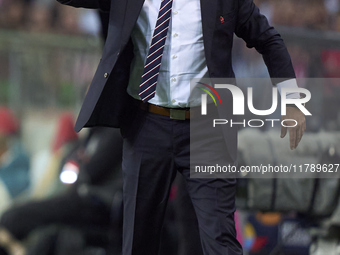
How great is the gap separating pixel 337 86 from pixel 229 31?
7.05 ft

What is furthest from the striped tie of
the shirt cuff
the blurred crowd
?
the blurred crowd

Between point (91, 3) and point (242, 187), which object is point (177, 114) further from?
point (242, 187)

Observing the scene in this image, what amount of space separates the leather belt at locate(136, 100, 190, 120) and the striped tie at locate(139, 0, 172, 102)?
9 cm

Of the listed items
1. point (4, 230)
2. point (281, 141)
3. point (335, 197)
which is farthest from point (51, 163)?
point (335, 197)

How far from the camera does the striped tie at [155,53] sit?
98.6 inches

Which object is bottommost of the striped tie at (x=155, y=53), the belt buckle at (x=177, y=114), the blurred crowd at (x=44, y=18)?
the belt buckle at (x=177, y=114)

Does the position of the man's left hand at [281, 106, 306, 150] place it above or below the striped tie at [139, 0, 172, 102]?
below

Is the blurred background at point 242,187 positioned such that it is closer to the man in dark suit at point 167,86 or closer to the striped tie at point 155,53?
the man in dark suit at point 167,86

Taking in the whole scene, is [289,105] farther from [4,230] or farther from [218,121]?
[4,230]

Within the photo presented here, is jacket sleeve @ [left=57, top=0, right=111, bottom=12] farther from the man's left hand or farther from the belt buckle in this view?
the man's left hand

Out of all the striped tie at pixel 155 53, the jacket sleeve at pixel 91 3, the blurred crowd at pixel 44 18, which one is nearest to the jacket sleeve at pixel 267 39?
the striped tie at pixel 155 53

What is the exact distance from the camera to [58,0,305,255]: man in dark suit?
2.50m

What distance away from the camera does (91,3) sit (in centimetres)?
257

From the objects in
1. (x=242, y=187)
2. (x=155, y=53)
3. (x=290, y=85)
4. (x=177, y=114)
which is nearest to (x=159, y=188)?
(x=177, y=114)
